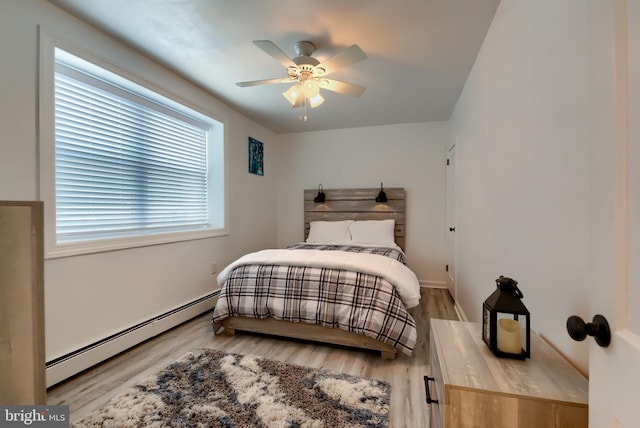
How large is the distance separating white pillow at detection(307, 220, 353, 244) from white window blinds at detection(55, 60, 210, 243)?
156 centimetres

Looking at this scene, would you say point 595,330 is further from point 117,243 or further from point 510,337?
point 117,243

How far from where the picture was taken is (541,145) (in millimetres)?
1119

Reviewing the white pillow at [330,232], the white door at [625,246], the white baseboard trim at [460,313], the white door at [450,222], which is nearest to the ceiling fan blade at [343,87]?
the white door at [450,222]

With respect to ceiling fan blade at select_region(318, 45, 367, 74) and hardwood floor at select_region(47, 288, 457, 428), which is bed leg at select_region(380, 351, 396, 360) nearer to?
hardwood floor at select_region(47, 288, 457, 428)

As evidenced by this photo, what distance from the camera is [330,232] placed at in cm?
392

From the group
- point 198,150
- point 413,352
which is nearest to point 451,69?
point 413,352

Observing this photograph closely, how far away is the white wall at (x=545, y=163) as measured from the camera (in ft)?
2.65

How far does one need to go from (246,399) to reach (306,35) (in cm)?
238

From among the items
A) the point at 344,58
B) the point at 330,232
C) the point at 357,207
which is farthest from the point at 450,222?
the point at 344,58

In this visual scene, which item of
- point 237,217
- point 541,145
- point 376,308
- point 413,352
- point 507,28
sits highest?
point 507,28

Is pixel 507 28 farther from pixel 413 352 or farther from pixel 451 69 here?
pixel 413 352

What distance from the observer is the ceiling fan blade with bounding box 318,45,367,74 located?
1.81 metres

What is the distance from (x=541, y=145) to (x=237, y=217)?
10.3ft

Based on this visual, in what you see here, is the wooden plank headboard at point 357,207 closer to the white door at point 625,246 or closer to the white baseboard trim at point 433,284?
the white baseboard trim at point 433,284
